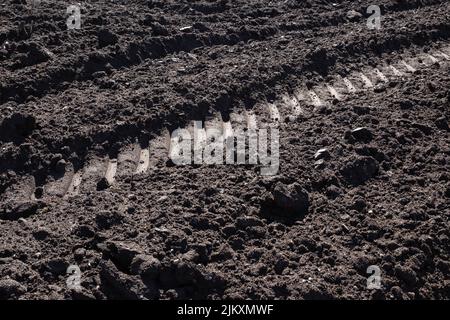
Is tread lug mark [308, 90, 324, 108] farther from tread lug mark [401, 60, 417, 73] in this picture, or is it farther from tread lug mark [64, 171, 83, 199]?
tread lug mark [64, 171, 83, 199]

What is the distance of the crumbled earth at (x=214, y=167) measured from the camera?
4035 mm

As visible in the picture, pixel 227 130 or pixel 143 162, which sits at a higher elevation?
pixel 227 130

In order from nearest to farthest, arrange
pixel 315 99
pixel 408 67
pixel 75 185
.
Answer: pixel 75 185 < pixel 315 99 < pixel 408 67

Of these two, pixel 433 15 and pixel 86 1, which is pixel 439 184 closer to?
pixel 433 15

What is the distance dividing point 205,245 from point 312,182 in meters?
1.31

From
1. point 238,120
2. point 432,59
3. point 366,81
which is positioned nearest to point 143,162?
point 238,120

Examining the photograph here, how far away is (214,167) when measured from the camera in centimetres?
530

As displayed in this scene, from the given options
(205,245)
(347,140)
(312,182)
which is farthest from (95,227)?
(347,140)

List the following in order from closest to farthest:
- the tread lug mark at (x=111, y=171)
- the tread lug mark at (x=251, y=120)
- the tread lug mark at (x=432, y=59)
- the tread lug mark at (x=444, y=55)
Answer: the tread lug mark at (x=111, y=171) → the tread lug mark at (x=251, y=120) → the tread lug mark at (x=432, y=59) → the tread lug mark at (x=444, y=55)

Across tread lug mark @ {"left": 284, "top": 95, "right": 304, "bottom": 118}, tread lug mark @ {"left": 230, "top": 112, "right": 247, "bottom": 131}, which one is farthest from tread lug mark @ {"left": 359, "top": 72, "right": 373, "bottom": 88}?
tread lug mark @ {"left": 230, "top": 112, "right": 247, "bottom": 131}

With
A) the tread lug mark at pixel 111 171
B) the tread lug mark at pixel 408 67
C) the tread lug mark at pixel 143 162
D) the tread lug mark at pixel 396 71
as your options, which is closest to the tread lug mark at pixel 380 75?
the tread lug mark at pixel 396 71

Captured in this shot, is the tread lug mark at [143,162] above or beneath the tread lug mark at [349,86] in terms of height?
beneath

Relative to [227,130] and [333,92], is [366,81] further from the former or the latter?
[227,130]

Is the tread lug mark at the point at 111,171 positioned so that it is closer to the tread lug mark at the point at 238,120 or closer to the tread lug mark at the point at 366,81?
the tread lug mark at the point at 238,120
